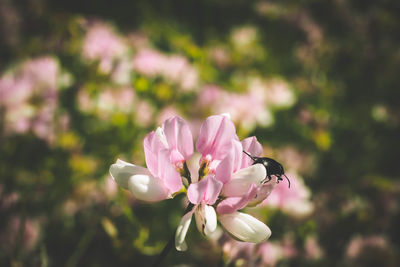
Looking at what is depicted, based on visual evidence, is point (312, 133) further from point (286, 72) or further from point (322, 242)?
point (286, 72)

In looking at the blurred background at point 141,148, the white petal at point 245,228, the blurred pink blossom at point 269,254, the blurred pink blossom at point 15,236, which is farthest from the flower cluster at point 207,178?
the blurred pink blossom at point 15,236

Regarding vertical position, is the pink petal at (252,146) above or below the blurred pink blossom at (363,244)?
below

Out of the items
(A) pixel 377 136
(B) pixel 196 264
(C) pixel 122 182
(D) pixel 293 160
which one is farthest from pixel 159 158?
(A) pixel 377 136

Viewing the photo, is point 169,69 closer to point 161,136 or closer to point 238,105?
point 238,105

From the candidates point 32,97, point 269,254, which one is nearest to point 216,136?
point 269,254

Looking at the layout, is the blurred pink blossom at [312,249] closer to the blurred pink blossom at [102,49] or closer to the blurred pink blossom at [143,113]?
the blurred pink blossom at [143,113]
